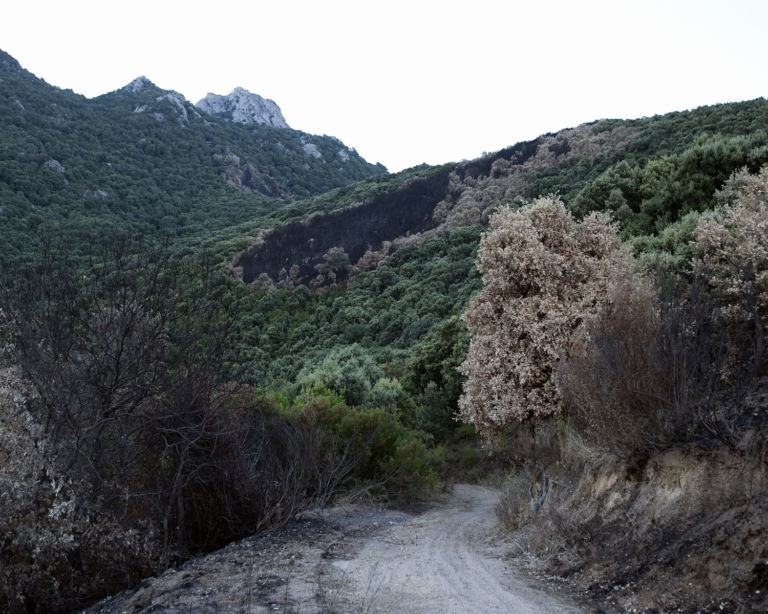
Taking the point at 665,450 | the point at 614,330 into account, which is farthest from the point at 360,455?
the point at 665,450

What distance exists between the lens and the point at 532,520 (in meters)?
9.96

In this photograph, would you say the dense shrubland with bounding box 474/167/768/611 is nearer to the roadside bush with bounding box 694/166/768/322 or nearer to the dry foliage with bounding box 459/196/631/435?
the roadside bush with bounding box 694/166/768/322

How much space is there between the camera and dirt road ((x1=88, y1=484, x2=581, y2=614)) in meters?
5.72

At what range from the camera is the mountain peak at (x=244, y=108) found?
422 feet

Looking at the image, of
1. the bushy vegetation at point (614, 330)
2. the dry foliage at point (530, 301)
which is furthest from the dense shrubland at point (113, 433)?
the bushy vegetation at point (614, 330)

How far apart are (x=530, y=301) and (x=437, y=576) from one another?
6553 mm

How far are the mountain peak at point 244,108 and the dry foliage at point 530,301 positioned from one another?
122m

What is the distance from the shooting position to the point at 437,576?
718 cm

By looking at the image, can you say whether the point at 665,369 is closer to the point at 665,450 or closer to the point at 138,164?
the point at 665,450

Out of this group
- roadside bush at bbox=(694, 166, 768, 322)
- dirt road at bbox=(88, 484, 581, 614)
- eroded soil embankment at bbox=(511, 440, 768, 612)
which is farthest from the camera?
roadside bush at bbox=(694, 166, 768, 322)

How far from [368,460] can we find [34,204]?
49681 mm

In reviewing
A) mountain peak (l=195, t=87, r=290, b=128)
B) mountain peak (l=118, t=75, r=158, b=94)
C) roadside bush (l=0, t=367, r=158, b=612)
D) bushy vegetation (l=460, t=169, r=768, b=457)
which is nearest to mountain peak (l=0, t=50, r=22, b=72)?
mountain peak (l=118, t=75, r=158, b=94)

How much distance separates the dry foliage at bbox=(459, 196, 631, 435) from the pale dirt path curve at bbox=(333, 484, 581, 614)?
2.80 m

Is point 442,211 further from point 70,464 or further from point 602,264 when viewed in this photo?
point 70,464
